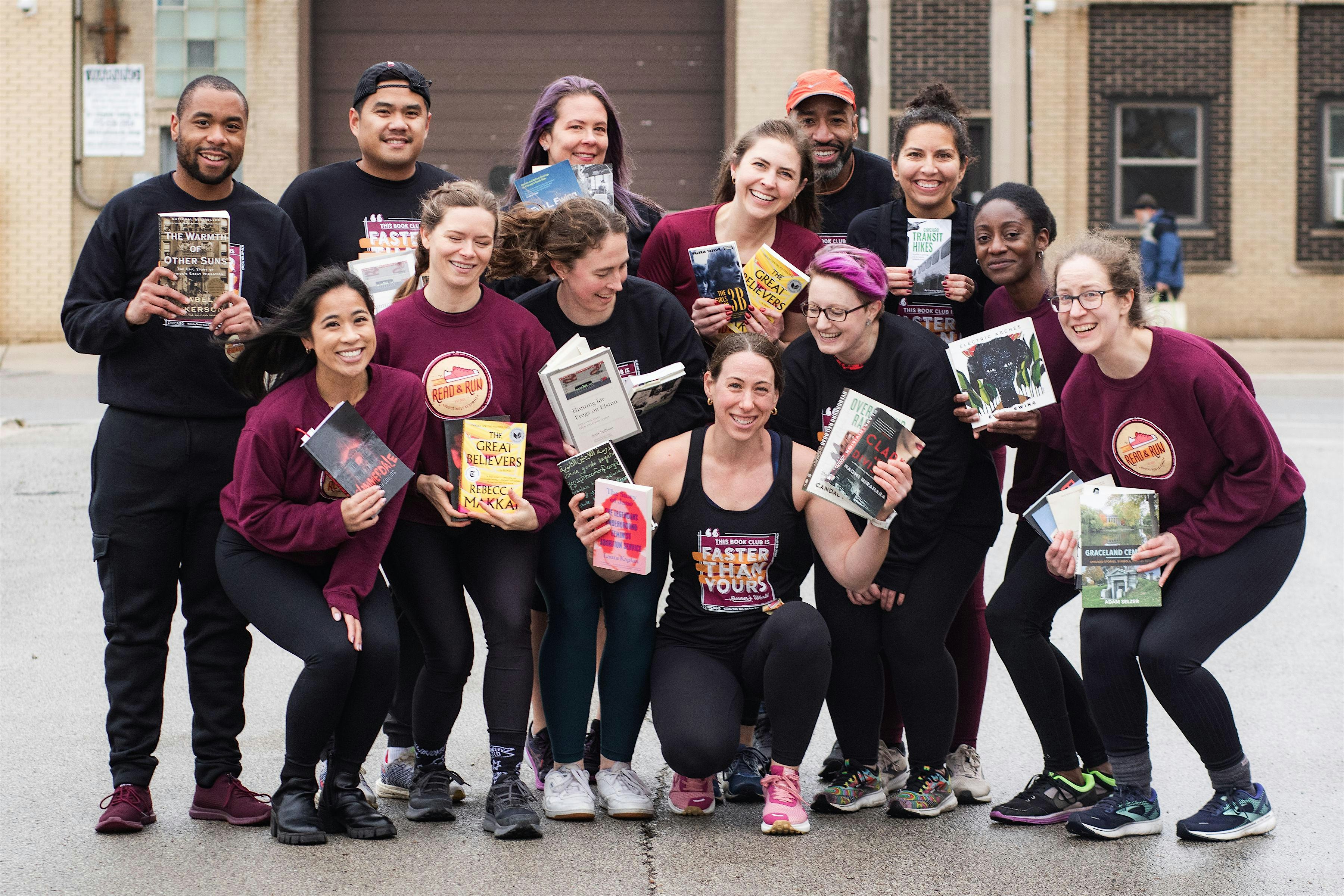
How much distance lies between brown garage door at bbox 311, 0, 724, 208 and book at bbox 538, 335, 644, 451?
13760 millimetres

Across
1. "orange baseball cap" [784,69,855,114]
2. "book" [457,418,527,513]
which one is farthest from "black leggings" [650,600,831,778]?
"orange baseball cap" [784,69,855,114]

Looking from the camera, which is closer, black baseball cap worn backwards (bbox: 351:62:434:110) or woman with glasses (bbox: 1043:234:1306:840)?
woman with glasses (bbox: 1043:234:1306:840)

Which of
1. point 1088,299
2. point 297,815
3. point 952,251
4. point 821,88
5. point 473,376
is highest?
point 821,88

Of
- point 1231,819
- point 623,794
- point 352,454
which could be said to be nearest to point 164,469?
point 352,454

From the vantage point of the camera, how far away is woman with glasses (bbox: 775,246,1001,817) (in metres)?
4.49

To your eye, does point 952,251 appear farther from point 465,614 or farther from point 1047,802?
point 465,614

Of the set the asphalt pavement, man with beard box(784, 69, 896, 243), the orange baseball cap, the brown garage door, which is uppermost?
the brown garage door

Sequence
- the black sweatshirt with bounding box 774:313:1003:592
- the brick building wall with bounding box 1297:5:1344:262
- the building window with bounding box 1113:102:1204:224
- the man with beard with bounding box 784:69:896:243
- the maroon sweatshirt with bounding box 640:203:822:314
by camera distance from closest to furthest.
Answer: the black sweatshirt with bounding box 774:313:1003:592
the maroon sweatshirt with bounding box 640:203:822:314
the man with beard with bounding box 784:69:896:243
the brick building wall with bounding box 1297:5:1344:262
the building window with bounding box 1113:102:1204:224

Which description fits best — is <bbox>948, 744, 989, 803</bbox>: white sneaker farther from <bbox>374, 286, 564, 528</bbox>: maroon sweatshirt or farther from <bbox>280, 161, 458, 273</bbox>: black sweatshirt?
<bbox>280, 161, 458, 273</bbox>: black sweatshirt

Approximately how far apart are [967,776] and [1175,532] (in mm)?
1090

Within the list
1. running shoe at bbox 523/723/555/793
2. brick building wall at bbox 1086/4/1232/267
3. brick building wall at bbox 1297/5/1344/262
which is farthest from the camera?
brick building wall at bbox 1297/5/1344/262

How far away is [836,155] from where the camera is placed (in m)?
5.59

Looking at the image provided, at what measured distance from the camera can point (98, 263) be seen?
4402 mm

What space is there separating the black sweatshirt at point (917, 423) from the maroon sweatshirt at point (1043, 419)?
0.13m
